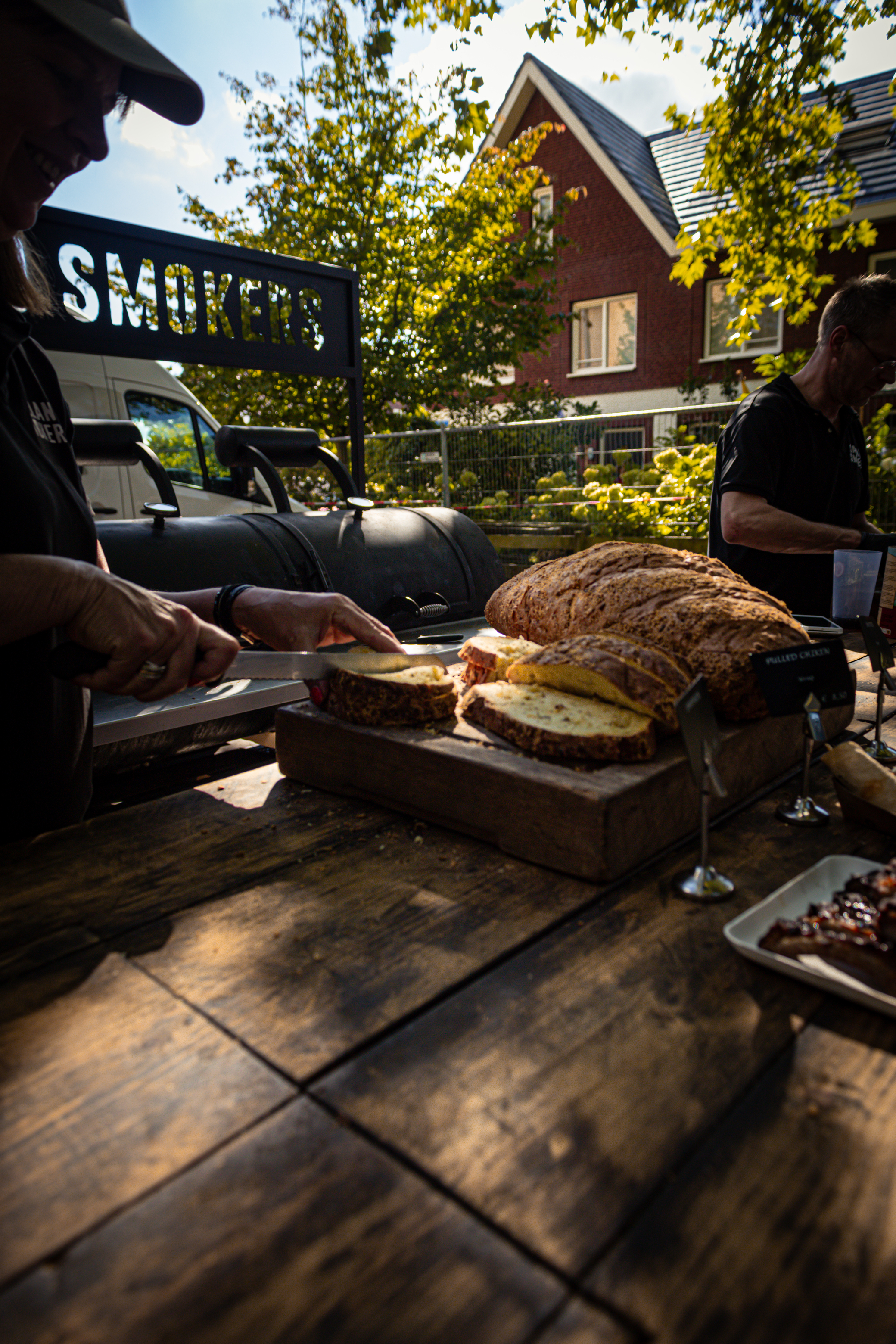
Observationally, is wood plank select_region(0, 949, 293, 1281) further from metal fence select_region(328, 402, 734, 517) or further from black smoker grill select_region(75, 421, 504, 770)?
metal fence select_region(328, 402, 734, 517)

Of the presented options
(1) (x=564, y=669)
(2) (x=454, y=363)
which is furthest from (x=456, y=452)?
(1) (x=564, y=669)

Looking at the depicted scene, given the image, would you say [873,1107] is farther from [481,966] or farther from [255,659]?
[255,659]

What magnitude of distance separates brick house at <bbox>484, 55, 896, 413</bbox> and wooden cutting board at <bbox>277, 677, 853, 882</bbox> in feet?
49.4

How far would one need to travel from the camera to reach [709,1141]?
2.13ft

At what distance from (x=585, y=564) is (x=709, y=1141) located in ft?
4.84

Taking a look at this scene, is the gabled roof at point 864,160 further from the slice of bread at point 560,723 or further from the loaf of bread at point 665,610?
the slice of bread at point 560,723

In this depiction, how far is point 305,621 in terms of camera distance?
166 centimetres

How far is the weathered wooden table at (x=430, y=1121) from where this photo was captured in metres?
0.52

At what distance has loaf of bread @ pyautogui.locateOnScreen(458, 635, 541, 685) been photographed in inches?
63.5

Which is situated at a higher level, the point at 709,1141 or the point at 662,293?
the point at 662,293

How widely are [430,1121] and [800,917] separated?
1.60 ft

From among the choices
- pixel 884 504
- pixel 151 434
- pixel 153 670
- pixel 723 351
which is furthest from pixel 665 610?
pixel 723 351

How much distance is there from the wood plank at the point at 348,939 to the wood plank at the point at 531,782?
5 cm

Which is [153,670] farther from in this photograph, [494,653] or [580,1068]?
[580,1068]
